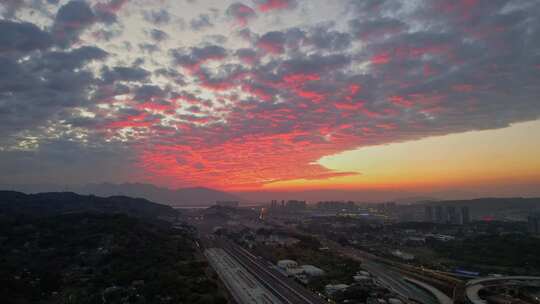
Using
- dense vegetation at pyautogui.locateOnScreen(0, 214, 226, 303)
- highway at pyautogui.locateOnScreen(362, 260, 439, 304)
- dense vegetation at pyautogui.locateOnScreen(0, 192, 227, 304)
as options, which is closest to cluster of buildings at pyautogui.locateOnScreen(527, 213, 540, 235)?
highway at pyautogui.locateOnScreen(362, 260, 439, 304)

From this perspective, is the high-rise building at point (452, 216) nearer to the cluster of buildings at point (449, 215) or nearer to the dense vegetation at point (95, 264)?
the cluster of buildings at point (449, 215)

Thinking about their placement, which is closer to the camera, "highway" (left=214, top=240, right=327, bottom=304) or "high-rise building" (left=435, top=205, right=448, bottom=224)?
"highway" (left=214, top=240, right=327, bottom=304)

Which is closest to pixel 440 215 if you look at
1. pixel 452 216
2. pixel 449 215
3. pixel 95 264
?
pixel 449 215

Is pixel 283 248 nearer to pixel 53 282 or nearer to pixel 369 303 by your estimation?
pixel 369 303

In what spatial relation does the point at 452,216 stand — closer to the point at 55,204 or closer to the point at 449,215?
the point at 449,215

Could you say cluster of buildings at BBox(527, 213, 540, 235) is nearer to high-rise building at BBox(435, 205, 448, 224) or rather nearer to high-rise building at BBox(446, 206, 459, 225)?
high-rise building at BBox(446, 206, 459, 225)

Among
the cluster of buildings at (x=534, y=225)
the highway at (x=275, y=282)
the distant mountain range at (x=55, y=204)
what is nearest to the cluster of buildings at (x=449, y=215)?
the cluster of buildings at (x=534, y=225)
